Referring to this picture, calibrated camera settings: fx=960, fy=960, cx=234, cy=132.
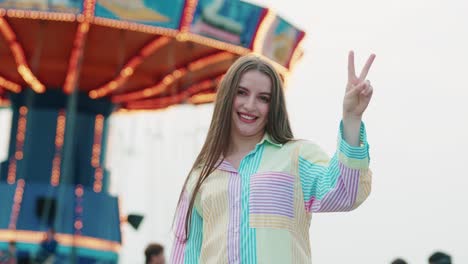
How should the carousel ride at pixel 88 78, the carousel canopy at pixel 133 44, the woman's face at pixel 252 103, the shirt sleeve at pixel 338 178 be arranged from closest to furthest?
the shirt sleeve at pixel 338 178
the woman's face at pixel 252 103
the carousel canopy at pixel 133 44
the carousel ride at pixel 88 78

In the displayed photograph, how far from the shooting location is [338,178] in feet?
9.48

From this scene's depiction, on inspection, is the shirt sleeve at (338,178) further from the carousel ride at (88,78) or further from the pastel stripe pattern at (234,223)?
the carousel ride at (88,78)

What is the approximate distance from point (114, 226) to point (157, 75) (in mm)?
3119

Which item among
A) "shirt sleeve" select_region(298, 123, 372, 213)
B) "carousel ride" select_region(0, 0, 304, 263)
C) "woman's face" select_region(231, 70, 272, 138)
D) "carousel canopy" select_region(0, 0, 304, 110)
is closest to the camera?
"shirt sleeve" select_region(298, 123, 372, 213)

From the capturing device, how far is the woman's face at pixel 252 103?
3.10 m

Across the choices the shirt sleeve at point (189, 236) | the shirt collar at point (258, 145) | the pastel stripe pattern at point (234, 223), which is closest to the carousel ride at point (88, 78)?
the shirt sleeve at point (189, 236)

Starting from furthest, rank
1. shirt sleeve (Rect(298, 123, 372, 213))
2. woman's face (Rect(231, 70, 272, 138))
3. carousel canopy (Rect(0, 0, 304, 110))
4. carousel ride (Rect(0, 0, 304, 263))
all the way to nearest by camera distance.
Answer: carousel ride (Rect(0, 0, 304, 263)) < carousel canopy (Rect(0, 0, 304, 110)) < woman's face (Rect(231, 70, 272, 138)) < shirt sleeve (Rect(298, 123, 372, 213))

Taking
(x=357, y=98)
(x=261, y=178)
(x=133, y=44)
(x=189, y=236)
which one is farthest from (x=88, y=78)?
(x=357, y=98)

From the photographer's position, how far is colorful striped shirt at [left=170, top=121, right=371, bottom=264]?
2.89 meters

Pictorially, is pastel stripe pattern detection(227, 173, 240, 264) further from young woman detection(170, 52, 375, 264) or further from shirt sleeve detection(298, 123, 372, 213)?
shirt sleeve detection(298, 123, 372, 213)

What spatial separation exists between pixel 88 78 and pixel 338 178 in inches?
653

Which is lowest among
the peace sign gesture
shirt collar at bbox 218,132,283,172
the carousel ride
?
shirt collar at bbox 218,132,283,172

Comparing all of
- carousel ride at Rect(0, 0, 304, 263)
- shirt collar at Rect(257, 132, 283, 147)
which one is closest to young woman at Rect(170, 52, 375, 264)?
shirt collar at Rect(257, 132, 283, 147)

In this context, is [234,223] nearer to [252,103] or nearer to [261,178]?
[261,178]
